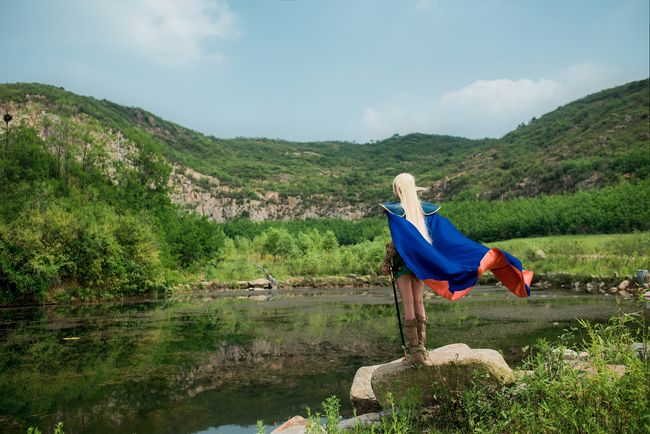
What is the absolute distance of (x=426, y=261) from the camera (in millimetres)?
4027

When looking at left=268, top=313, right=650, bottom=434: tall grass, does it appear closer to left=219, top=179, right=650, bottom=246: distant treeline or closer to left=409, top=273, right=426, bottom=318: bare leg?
left=409, top=273, right=426, bottom=318: bare leg

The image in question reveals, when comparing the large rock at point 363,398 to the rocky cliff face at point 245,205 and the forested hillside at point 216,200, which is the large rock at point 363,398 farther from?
the rocky cliff face at point 245,205

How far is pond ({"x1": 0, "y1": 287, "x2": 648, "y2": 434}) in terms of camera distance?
486 centimetres

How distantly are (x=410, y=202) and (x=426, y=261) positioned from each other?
73 centimetres

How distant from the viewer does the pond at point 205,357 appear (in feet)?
15.9

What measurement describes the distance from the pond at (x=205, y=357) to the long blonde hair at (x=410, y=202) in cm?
264

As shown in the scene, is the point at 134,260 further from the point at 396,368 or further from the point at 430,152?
the point at 430,152

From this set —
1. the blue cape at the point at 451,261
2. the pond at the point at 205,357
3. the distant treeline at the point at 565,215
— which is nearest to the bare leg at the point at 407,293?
the blue cape at the point at 451,261

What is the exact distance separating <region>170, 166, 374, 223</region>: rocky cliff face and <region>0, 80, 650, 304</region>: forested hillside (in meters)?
0.41

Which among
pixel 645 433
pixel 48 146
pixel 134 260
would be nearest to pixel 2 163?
pixel 48 146

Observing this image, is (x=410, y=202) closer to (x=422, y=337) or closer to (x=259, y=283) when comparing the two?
(x=422, y=337)

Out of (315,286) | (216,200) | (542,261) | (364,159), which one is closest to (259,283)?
(315,286)

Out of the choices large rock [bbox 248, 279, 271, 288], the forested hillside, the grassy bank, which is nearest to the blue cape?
the forested hillside

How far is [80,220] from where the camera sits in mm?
18891
